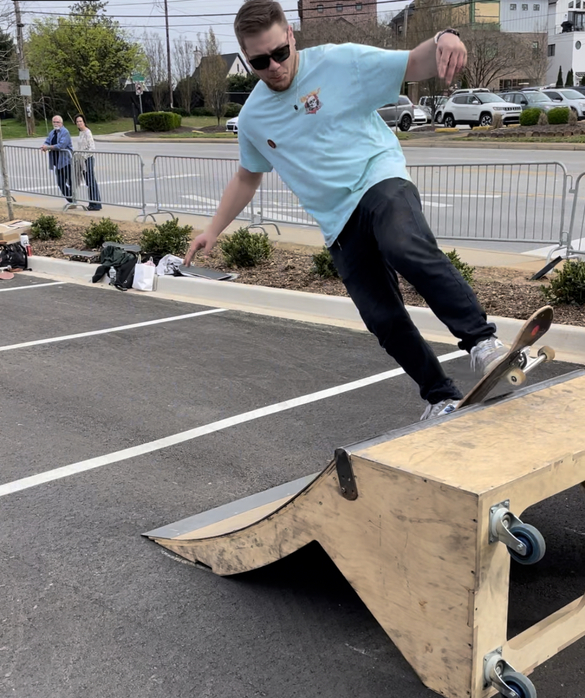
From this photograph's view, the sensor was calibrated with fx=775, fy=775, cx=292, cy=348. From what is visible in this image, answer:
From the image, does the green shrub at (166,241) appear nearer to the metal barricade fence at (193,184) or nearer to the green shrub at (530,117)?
the metal barricade fence at (193,184)

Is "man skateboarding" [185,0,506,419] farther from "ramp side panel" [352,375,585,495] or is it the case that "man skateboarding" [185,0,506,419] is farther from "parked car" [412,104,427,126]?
"parked car" [412,104,427,126]

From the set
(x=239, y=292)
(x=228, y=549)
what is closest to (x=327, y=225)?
(x=228, y=549)

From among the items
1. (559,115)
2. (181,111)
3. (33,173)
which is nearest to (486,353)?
(33,173)

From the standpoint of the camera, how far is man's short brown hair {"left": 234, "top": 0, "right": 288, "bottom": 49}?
324 cm

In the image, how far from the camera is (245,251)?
946cm

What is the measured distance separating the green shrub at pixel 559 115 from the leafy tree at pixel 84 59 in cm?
4390

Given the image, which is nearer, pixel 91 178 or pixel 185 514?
pixel 185 514

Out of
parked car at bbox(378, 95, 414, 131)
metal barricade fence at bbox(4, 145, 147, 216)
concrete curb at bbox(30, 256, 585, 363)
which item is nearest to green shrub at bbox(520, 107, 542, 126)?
parked car at bbox(378, 95, 414, 131)

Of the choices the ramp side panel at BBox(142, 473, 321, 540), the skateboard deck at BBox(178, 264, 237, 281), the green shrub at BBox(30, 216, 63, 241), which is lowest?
the skateboard deck at BBox(178, 264, 237, 281)

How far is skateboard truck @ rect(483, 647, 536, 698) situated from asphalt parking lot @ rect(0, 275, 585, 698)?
0.38m

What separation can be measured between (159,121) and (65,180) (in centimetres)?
3904

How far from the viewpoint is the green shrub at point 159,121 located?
2087 inches

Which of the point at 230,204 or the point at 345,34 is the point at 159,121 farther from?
the point at 230,204

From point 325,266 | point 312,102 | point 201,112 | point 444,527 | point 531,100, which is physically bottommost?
point 325,266
